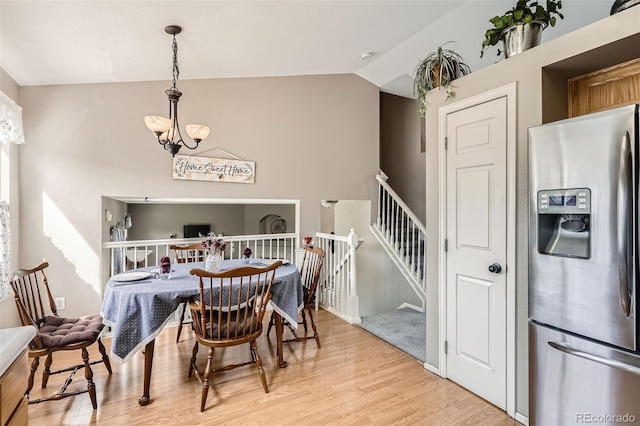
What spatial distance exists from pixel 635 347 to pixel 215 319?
7.80ft

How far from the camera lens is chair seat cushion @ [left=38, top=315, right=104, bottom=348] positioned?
2.16 metres

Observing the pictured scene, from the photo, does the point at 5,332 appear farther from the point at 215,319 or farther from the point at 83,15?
the point at 83,15

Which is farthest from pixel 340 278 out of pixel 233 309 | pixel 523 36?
pixel 523 36

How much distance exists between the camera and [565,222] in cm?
169

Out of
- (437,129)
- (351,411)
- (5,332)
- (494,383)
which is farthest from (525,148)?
(5,332)

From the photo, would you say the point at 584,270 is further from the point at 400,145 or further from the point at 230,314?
the point at 400,145

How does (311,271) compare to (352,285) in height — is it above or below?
above

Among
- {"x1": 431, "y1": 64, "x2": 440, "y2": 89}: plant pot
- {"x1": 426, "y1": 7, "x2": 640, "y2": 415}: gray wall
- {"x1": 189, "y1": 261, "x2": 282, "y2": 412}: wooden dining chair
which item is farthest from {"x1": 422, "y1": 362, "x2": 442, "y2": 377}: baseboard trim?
{"x1": 431, "y1": 64, "x2": 440, "y2": 89}: plant pot

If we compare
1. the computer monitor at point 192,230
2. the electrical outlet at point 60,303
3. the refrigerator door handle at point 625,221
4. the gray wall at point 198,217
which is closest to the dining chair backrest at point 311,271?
the refrigerator door handle at point 625,221

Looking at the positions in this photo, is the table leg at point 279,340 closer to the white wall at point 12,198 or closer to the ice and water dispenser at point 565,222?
the ice and water dispenser at point 565,222

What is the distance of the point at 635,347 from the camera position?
143 cm

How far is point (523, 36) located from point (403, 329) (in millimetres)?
2921

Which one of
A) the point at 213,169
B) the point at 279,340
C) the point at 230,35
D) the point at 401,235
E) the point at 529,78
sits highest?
the point at 230,35

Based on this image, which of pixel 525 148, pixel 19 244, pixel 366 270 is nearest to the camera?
pixel 525 148
